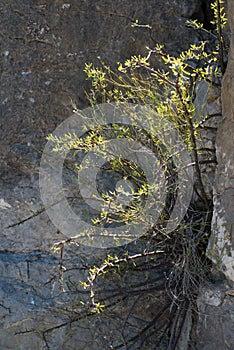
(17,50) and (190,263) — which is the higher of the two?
(17,50)

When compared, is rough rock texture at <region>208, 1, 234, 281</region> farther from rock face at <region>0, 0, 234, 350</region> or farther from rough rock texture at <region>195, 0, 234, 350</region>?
rock face at <region>0, 0, 234, 350</region>

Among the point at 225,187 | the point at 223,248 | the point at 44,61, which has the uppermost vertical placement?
the point at 44,61

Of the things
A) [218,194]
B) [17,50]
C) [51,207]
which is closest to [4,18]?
[17,50]

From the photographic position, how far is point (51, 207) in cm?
282

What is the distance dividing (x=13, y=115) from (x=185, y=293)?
1.00 metres

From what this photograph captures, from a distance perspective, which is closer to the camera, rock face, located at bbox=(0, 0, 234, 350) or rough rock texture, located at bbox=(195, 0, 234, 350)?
rough rock texture, located at bbox=(195, 0, 234, 350)

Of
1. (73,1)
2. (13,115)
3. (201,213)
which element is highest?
(73,1)

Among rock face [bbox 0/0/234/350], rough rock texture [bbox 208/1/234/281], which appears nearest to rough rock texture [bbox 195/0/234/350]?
rough rock texture [bbox 208/1/234/281]

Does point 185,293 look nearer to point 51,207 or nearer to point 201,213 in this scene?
point 201,213

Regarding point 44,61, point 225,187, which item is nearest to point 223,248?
point 225,187

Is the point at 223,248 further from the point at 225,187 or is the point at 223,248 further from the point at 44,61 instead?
the point at 44,61

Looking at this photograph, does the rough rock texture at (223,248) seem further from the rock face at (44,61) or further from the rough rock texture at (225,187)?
the rock face at (44,61)

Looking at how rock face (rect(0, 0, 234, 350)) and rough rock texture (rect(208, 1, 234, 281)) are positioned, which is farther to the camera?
rock face (rect(0, 0, 234, 350))

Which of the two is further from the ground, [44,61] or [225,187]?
[44,61]
